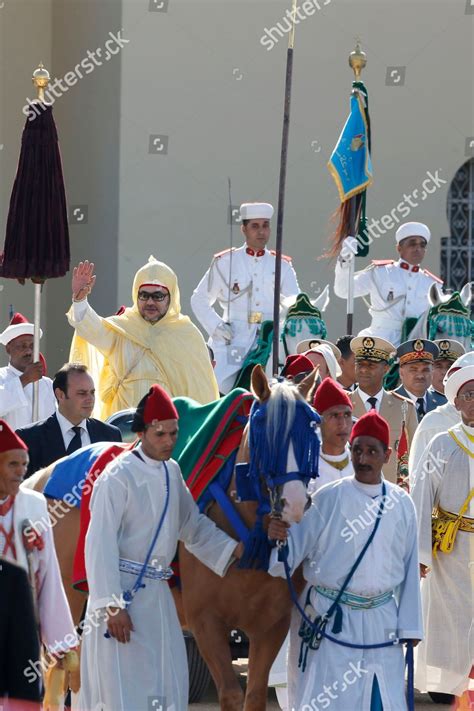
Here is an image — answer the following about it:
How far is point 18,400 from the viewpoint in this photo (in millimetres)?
10648

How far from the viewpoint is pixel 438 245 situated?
1823 cm

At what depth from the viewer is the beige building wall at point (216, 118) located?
690 inches

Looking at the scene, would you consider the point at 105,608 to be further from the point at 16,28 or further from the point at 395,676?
the point at 16,28

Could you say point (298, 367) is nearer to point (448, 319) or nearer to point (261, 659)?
point (261, 659)

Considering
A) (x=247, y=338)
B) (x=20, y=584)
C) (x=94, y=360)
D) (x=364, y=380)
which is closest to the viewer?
(x=20, y=584)

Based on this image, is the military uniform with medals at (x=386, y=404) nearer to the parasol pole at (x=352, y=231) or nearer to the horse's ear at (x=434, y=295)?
the horse's ear at (x=434, y=295)

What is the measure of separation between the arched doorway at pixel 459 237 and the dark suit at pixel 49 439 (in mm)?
9999

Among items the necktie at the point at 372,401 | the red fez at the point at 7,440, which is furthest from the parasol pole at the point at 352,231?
the red fez at the point at 7,440

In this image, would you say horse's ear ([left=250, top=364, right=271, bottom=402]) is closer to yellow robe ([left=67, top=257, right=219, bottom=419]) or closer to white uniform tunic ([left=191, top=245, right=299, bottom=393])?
yellow robe ([left=67, top=257, right=219, bottom=419])

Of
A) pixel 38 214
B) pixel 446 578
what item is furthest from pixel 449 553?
pixel 38 214

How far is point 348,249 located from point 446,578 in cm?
492

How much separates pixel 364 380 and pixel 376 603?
10.7 feet

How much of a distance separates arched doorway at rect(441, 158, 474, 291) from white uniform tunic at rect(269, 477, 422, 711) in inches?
457

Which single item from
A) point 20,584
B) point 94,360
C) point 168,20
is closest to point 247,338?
point 94,360
